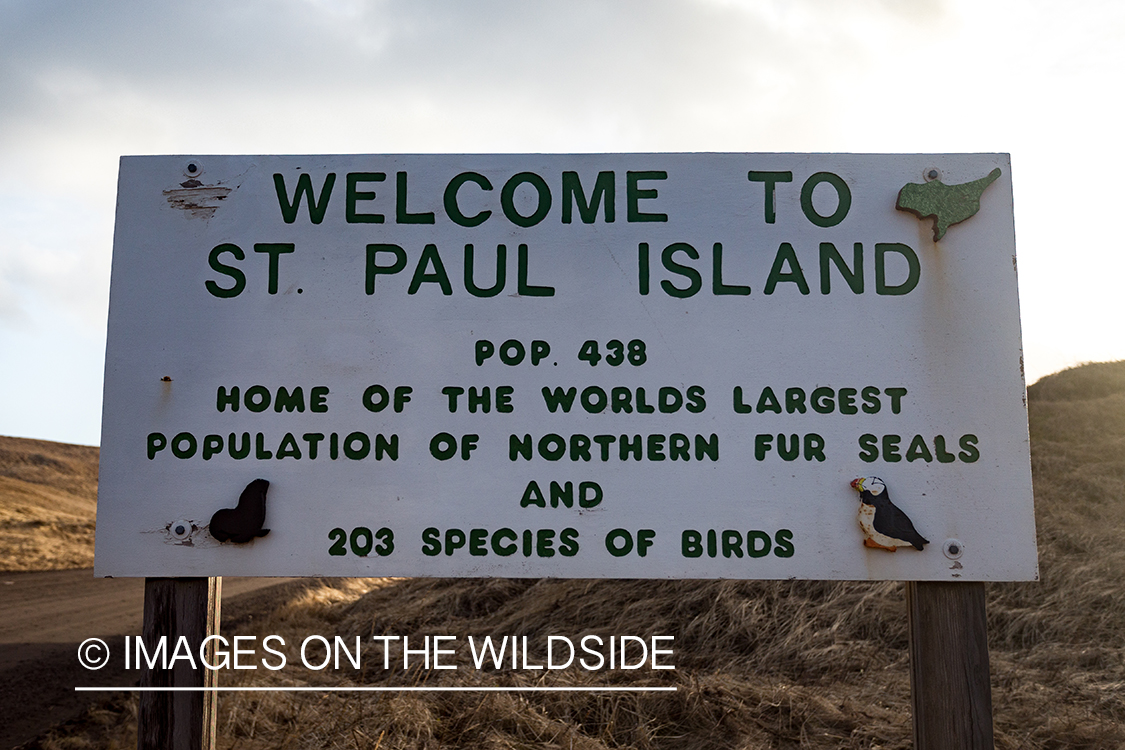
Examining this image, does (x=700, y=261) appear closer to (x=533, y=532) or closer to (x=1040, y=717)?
(x=533, y=532)

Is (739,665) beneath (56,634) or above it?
above

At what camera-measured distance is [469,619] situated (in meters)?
8.55

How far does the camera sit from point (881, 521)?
2.60 m

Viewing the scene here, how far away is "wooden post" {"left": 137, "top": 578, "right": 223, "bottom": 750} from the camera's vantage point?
104 inches

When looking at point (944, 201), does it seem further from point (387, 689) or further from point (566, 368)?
point (387, 689)

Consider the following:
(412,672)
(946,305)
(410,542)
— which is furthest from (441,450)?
(412,672)

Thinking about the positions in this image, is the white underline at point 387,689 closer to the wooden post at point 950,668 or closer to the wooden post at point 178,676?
the wooden post at point 178,676

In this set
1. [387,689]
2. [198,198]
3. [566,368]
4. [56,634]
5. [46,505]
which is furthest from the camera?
[46,505]

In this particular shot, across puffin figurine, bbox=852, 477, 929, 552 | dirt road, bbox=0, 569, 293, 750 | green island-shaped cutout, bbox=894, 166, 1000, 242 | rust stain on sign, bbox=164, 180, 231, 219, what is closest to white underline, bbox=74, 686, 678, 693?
dirt road, bbox=0, 569, 293, 750

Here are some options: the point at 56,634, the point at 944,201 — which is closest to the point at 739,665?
the point at 944,201

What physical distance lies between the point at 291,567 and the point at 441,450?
26.7 inches

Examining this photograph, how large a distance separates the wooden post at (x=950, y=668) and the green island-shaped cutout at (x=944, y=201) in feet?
4.24

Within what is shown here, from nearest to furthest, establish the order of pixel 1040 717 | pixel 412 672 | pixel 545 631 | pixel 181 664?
pixel 181 664 < pixel 1040 717 < pixel 412 672 < pixel 545 631

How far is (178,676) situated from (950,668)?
8.78 feet
